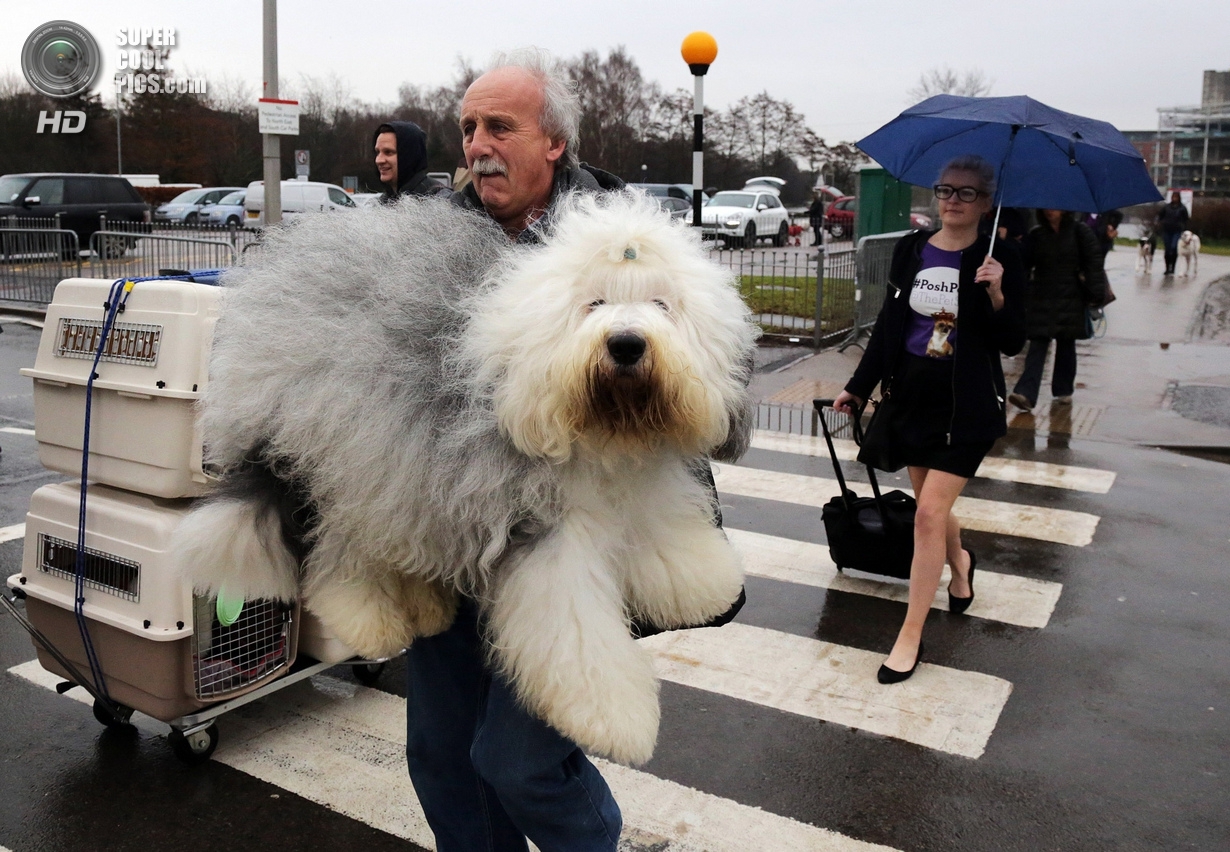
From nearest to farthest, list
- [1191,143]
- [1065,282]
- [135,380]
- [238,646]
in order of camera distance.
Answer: [135,380]
[238,646]
[1065,282]
[1191,143]

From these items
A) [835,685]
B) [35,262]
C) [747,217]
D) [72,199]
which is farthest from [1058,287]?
[747,217]

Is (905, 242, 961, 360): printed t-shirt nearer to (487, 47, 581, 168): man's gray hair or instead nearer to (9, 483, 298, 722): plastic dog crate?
(487, 47, 581, 168): man's gray hair

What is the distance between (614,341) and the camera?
182 cm

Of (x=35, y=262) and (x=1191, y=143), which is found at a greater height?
(x=1191, y=143)

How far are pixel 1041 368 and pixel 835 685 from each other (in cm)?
677

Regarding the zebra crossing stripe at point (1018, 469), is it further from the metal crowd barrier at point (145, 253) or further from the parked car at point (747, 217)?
the parked car at point (747, 217)

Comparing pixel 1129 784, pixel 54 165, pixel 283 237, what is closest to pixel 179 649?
pixel 283 237

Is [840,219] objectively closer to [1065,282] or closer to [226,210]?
[226,210]

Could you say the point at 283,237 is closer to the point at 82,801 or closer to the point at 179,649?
the point at 179,649

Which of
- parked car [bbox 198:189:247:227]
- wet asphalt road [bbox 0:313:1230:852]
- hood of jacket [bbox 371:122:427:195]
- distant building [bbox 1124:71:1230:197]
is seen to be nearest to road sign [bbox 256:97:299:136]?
hood of jacket [bbox 371:122:427:195]

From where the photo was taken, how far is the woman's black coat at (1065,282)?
10.1 metres

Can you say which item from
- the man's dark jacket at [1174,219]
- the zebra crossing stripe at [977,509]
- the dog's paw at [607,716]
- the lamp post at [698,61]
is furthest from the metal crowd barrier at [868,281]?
the man's dark jacket at [1174,219]

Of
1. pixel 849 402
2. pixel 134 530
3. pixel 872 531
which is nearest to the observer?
pixel 134 530

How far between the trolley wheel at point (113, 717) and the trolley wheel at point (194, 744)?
213 mm
